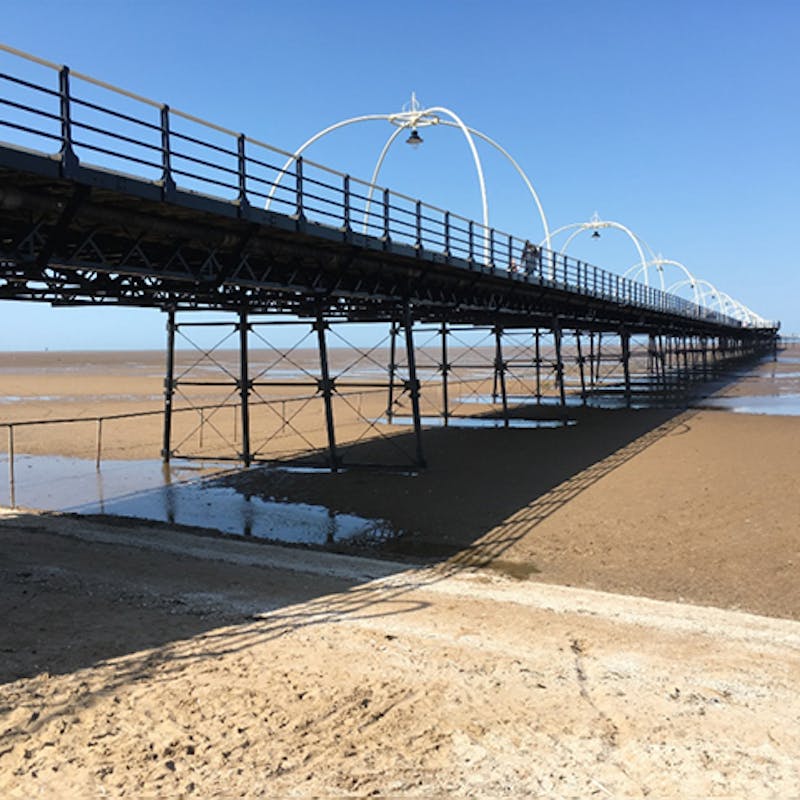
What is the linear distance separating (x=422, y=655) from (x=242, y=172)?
8.56m

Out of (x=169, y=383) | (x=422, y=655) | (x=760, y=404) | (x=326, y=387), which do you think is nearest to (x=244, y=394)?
(x=169, y=383)

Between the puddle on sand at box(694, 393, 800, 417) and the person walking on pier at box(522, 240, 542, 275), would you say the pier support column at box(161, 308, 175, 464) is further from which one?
the puddle on sand at box(694, 393, 800, 417)

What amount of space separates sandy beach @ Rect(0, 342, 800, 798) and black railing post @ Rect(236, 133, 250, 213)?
5.76m

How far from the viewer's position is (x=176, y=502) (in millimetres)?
14820

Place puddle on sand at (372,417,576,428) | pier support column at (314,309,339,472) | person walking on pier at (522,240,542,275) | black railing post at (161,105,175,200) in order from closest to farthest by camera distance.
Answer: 1. black railing post at (161,105,175,200)
2. pier support column at (314,309,339,472)
3. person walking on pier at (522,240,542,275)
4. puddle on sand at (372,417,576,428)

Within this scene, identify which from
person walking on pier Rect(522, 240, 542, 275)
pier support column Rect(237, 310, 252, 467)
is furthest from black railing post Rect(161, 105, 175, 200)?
person walking on pier Rect(522, 240, 542, 275)

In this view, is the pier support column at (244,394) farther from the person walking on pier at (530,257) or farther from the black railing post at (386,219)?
the person walking on pier at (530,257)

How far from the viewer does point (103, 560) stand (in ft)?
33.1

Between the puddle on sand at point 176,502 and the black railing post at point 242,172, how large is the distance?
5.76m

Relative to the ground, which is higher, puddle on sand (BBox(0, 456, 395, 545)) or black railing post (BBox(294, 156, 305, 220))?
black railing post (BBox(294, 156, 305, 220))

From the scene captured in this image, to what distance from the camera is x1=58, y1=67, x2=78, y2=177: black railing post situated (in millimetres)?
8602

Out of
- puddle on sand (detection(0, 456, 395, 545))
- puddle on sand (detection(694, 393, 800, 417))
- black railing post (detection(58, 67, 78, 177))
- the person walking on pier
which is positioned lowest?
puddle on sand (detection(0, 456, 395, 545))

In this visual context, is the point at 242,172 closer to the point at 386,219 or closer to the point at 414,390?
the point at 386,219

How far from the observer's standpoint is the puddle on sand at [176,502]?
12.6 metres
